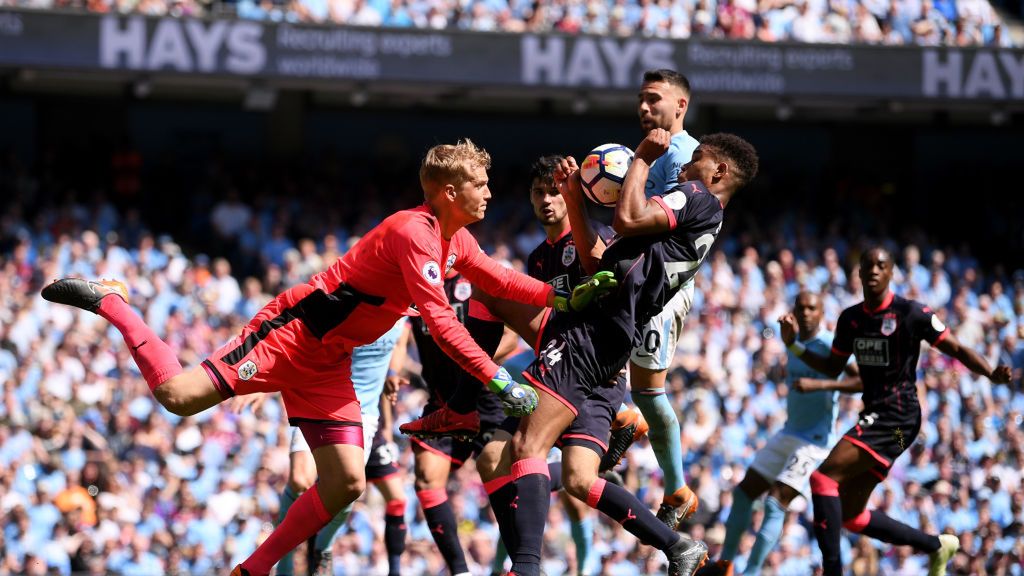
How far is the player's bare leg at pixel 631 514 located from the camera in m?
6.96

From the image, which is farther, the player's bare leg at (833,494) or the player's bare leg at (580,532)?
the player's bare leg at (580,532)

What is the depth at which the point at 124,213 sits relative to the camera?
63.1 ft

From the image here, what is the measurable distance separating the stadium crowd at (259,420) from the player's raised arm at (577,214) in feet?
16.0

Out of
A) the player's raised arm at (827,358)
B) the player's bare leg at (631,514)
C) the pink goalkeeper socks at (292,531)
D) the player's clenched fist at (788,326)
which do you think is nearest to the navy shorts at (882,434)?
the player's raised arm at (827,358)

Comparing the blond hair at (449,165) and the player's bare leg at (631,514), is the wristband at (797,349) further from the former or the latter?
the blond hair at (449,165)

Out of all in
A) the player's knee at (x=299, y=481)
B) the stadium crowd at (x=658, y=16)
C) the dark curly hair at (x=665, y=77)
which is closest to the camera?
the dark curly hair at (x=665, y=77)

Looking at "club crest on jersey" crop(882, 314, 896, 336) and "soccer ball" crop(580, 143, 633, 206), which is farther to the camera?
"club crest on jersey" crop(882, 314, 896, 336)

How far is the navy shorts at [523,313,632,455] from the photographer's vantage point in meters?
7.00

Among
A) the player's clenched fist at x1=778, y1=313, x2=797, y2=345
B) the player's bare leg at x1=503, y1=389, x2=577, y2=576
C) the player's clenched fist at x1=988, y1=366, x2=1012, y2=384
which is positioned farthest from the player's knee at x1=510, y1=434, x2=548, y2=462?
the player's clenched fist at x1=988, y1=366, x2=1012, y2=384

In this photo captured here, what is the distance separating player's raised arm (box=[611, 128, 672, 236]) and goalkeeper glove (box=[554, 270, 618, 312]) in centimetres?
24

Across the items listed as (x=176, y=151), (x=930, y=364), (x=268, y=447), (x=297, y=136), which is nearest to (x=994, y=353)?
(x=930, y=364)

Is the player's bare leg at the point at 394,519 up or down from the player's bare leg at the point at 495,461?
down

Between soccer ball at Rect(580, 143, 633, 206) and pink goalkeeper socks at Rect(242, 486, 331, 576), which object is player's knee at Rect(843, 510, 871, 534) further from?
pink goalkeeper socks at Rect(242, 486, 331, 576)

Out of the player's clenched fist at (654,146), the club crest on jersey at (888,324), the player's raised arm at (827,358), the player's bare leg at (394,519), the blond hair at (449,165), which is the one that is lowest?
the player's bare leg at (394,519)
